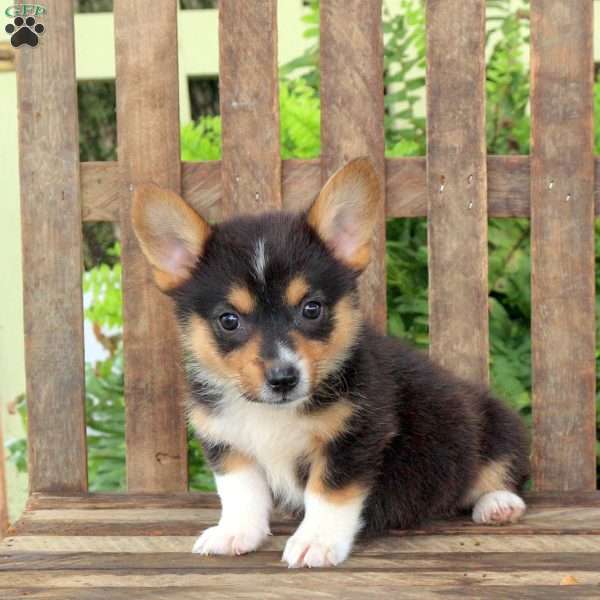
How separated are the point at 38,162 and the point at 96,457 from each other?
5.65 ft

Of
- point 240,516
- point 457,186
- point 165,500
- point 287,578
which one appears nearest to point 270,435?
point 240,516

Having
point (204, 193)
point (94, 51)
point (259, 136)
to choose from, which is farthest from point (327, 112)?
point (94, 51)

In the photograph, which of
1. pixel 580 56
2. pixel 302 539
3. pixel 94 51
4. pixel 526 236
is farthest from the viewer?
pixel 94 51

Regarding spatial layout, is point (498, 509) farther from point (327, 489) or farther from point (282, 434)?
point (282, 434)

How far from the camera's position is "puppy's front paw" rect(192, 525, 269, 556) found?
3.86 metres

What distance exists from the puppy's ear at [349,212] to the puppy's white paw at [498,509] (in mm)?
1012

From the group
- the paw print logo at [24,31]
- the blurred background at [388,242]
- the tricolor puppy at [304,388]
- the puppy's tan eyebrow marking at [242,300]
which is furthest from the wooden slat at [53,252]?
the puppy's tan eyebrow marking at [242,300]

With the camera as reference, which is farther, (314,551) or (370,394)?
(370,394)

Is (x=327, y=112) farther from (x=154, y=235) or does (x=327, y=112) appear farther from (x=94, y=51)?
(x=94, y=51)

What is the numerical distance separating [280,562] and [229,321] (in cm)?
81

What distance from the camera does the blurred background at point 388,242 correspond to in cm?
554

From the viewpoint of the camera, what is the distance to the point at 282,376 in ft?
11.8

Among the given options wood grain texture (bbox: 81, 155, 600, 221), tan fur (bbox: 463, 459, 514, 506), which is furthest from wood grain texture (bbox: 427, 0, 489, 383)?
tan fur (bbox: 463, 459, 514, 506)

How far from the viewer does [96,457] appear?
5859 mm
